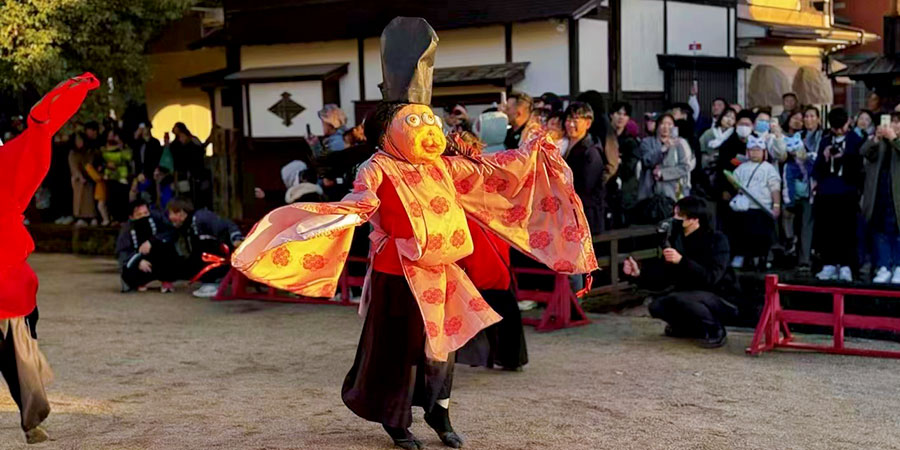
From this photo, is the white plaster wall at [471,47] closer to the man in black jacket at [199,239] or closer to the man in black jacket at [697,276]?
the man in black jacket at [199,239]

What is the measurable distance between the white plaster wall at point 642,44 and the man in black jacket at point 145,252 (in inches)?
248

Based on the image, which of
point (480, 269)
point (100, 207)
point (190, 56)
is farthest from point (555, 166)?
point (190, 56)

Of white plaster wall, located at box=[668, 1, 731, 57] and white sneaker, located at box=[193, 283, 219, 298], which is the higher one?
white plaster wall, located at box=[668, 1, 731, 57]

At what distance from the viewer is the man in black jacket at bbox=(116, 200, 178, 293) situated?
460 inches

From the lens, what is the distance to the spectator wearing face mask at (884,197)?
31.3ft

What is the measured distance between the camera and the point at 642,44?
15.2 meters

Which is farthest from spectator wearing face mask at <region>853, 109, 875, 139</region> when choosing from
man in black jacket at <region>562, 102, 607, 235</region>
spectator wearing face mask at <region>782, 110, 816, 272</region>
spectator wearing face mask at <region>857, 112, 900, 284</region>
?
man in black jacket at <region>562, 102, 607, 235</region>

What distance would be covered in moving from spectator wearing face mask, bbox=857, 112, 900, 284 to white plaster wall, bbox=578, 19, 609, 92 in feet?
16.7

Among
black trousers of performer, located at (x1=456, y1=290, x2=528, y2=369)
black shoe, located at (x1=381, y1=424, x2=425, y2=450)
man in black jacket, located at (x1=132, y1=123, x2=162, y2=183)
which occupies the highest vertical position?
man in black jacket, located at (x1=132, y1=123, x2=162, y2=183)

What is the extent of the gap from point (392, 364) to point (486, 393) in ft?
4.57

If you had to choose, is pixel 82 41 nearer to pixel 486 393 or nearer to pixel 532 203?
pixel 486 393

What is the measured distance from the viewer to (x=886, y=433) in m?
5.85

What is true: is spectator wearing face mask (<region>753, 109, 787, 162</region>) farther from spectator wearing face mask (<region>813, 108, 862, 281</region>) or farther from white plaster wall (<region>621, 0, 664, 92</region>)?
white plaster wall (<region>621, 0, 664, 92</region>)

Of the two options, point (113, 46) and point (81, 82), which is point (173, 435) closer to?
point (81, 82)
